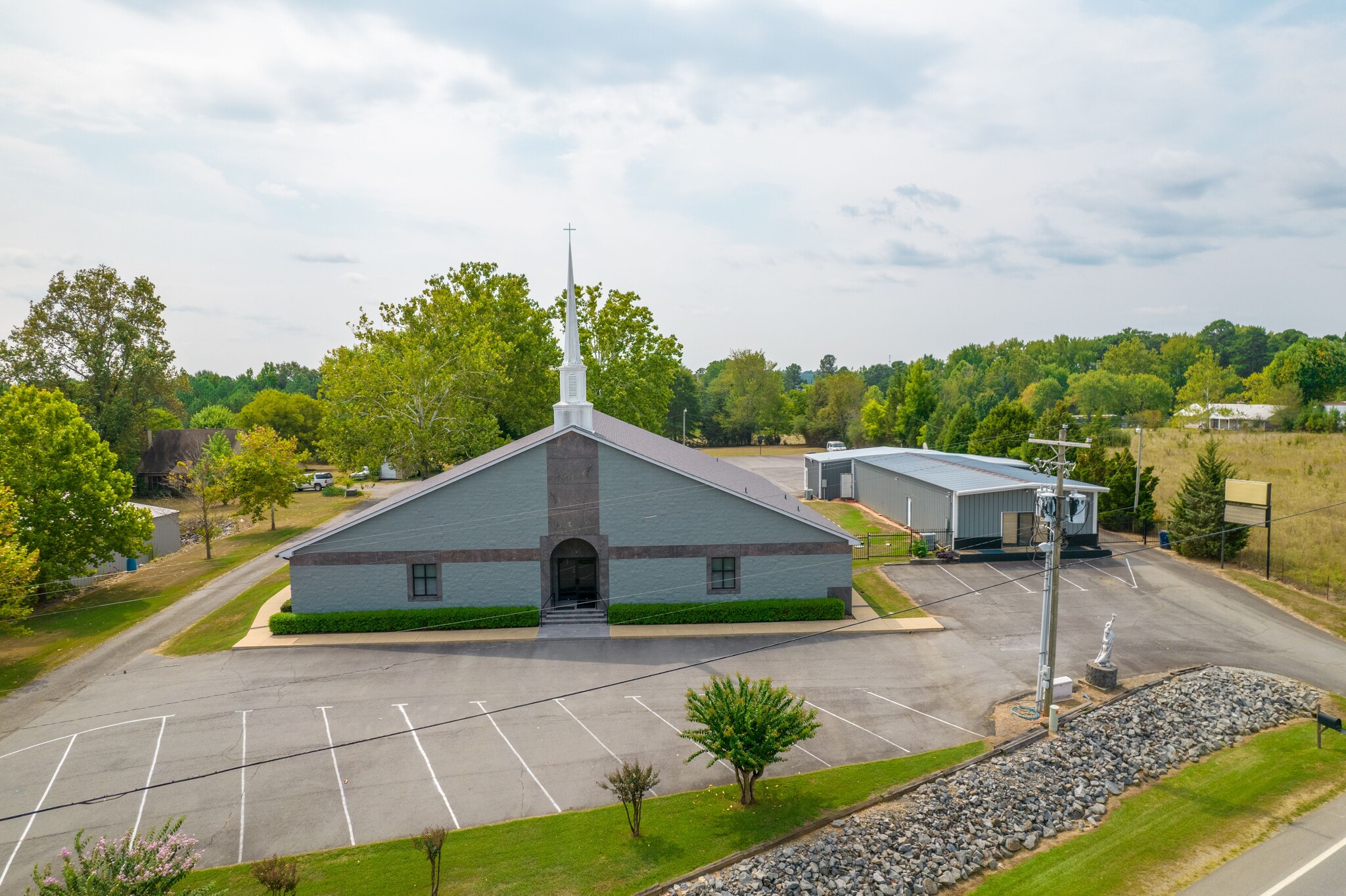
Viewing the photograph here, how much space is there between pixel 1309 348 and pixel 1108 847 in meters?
115

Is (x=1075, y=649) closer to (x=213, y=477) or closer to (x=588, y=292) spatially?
(x=588, y=292)

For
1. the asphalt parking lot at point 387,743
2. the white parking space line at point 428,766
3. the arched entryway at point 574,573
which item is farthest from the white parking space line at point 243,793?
the arched entryway at point 574,573

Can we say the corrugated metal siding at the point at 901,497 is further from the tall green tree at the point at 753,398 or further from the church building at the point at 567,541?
the tall green tree at the point at 753,398

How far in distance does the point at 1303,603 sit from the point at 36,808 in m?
43.3

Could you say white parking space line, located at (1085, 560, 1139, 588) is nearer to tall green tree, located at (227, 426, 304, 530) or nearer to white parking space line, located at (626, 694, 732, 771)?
white parking space line, located at (626, 694, 732, 771)

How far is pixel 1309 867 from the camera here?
15461mm

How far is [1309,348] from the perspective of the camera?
10050cm

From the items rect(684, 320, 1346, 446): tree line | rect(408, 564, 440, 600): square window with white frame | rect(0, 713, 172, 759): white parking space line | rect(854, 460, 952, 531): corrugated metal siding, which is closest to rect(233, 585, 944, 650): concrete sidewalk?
rect(408, 564, 440, 600): square window with white frame

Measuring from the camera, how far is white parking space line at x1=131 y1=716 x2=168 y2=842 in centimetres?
1669

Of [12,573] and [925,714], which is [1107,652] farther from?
[12,573]

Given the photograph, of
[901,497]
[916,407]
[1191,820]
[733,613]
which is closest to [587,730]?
[733,613]

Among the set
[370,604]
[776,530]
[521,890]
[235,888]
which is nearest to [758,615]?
[776,530]

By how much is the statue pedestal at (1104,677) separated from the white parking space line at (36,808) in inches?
1078

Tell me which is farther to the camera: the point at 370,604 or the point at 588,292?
the point at 588,292
